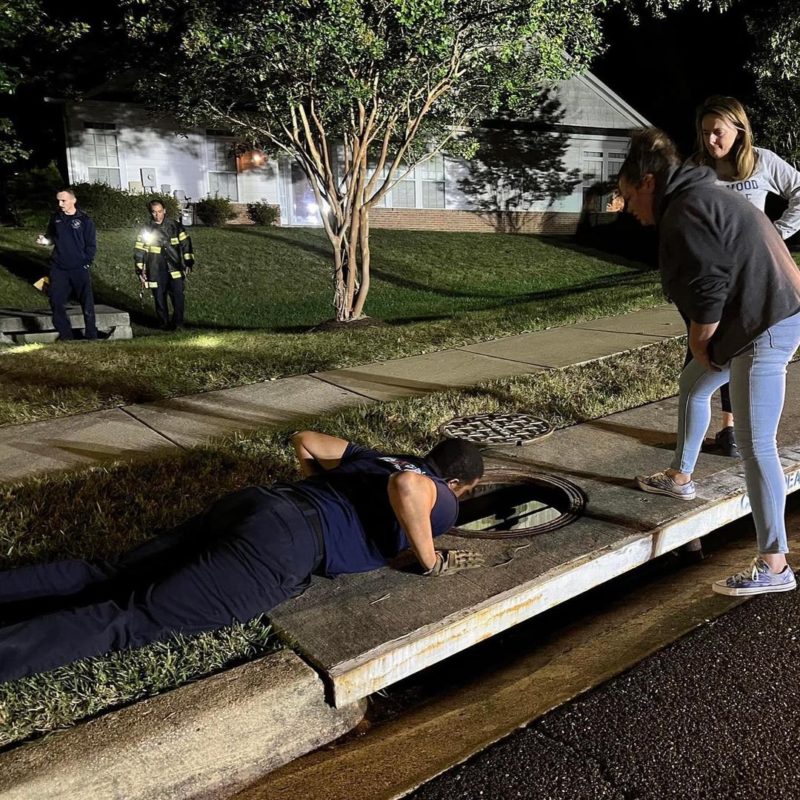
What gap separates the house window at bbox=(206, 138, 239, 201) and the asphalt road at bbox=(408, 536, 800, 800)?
68.3 feet

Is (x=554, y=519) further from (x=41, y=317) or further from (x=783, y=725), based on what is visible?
(x=41, y=317)

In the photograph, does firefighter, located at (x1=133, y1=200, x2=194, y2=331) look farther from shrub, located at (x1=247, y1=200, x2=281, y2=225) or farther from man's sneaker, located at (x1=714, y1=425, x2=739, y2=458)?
shrub, located at (x1=247, y1=200, x2=281, y2=225)

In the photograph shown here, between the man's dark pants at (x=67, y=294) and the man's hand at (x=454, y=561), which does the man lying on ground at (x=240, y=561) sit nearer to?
the man's hand at (x=454, y=561)

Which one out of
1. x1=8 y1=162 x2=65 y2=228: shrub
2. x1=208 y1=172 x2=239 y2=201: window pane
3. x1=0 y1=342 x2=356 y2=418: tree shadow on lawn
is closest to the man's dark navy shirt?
x1=0 y1=342 x2=356 y2=418: tree shadow on lawn

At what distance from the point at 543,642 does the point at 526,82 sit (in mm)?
9125

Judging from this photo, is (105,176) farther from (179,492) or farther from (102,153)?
(179,492)

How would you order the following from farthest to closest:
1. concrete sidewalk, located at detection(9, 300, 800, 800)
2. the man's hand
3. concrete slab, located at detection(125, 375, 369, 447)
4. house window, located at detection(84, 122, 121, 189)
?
house window, located at detection(84, 122, 121, 189) < concrete slab, located at detection(125, 375, 369, 447) < the man's hand < concrete sidewalk, located at detection(9, 300, 800, 800)

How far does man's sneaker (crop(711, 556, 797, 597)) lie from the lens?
3064mm

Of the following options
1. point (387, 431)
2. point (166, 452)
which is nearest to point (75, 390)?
point (166, 452)

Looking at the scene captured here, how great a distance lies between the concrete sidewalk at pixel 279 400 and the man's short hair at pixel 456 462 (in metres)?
2.19

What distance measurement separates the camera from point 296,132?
9617 millimetres

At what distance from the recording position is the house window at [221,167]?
21516 millimetres

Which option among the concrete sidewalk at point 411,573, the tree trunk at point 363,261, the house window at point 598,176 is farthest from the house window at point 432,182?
the concrete sidewalk at point 411,573

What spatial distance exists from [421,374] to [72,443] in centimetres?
284
